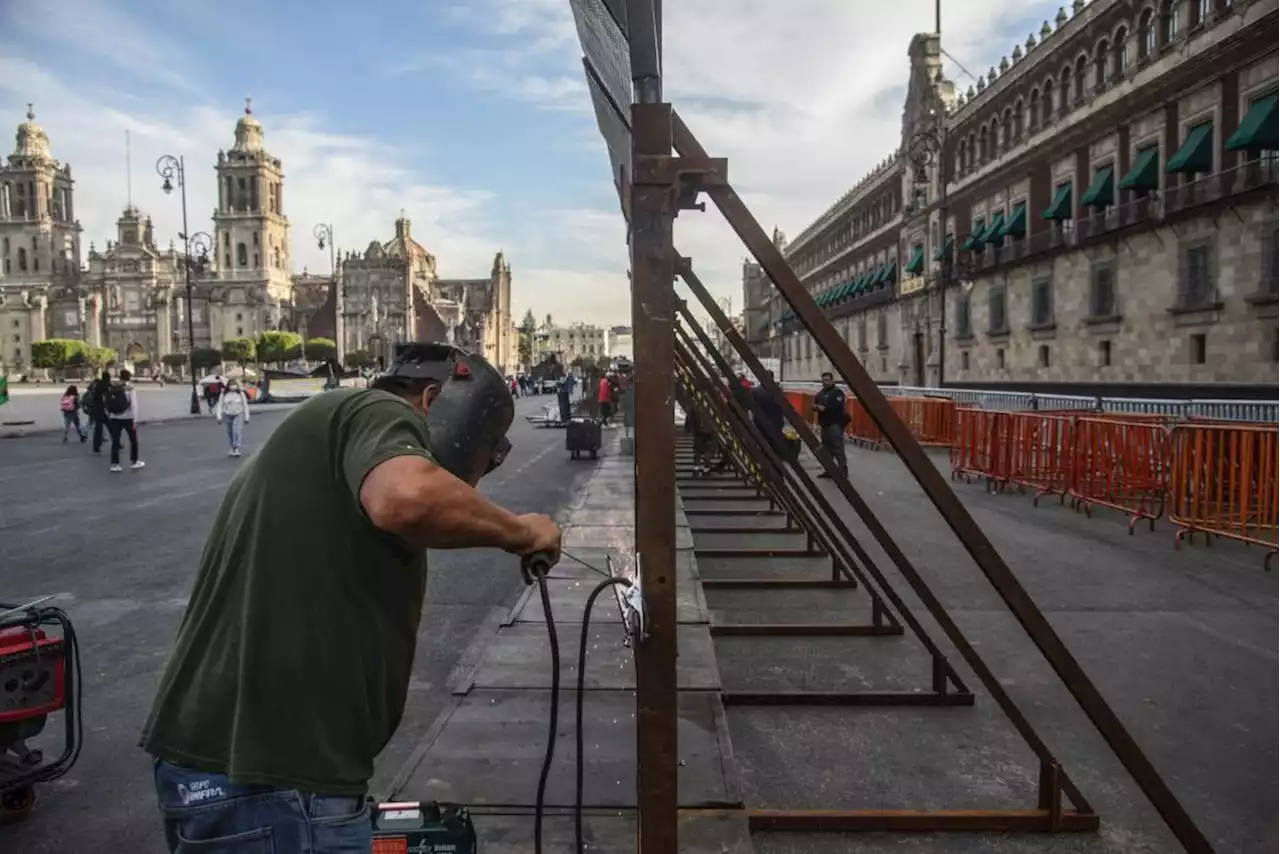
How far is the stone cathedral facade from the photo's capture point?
118 meters

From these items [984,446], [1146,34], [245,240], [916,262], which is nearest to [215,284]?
[245,240]

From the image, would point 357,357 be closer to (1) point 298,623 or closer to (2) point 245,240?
(2) point 245,240

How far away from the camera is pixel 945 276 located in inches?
1666

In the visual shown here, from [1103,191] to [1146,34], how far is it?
456 cm

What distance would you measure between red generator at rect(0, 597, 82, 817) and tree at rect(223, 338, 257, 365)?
101 metres

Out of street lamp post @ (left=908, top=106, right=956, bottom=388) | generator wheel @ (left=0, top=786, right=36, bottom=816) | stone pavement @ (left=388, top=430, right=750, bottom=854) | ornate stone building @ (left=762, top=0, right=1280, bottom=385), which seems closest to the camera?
stone pavement @ (left=388, top=430, right=750, bottom=854)

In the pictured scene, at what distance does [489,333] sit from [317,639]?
451 ft

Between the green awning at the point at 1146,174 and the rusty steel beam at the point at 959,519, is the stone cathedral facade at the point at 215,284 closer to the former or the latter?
the green awning at the point at 1146,174

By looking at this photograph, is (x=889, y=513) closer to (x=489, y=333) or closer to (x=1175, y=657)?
(x=1175, y=657)

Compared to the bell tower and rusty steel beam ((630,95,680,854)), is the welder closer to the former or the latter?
rusty steel beam ((630,95,680,854))

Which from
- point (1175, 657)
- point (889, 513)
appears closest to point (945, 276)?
point (889, 513)

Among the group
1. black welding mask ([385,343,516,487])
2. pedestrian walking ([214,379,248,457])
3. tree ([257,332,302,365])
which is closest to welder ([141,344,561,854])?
black welding mask ([385,343,516,487])

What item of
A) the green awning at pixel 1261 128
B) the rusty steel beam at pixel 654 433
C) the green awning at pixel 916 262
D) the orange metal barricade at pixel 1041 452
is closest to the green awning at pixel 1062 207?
the green awning at pixel 1261 128

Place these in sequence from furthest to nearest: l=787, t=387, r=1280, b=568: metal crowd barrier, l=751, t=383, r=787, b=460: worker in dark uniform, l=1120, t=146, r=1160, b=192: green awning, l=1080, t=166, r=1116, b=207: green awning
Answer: l=1080, t=166, r=1116, b=207: green awning < l=1120, t=146, r=1160, b=192: green awning < l=751, t=383, r=787, b=460: worker in dark uniform < l=787, t=387, r=1280, b=568: metal crowd barrier
